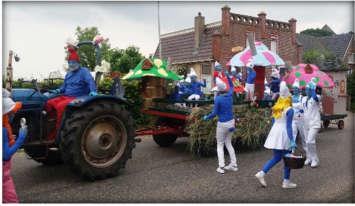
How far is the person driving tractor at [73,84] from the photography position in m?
5.74

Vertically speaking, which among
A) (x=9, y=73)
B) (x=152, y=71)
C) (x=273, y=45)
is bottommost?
(x=9, y=73)

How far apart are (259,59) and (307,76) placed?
1094mm

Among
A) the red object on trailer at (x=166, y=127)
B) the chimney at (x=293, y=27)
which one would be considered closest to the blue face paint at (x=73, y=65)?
the red object on trailer at (x=166, y=127)

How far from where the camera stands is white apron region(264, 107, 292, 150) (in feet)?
18.0

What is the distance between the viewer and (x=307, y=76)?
8008 millimetres

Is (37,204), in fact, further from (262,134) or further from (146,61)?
(262,134)

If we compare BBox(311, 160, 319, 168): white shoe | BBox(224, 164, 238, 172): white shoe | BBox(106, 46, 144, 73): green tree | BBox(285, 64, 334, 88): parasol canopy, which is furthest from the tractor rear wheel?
BBox(106, 46, 144, 73): green tree

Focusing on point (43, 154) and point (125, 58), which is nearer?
point (43, 154)

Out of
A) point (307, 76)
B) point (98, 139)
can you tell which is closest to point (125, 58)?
point (307, 76)

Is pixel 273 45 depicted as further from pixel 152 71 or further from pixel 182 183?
pixel 182 183

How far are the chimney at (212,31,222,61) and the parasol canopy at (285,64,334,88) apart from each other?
15183mm

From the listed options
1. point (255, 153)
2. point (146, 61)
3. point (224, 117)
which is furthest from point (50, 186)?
point (255, 153)

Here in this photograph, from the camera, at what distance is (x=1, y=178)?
365 cm

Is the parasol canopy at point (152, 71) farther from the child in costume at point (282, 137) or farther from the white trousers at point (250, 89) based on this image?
the child in costume at point (282, 137)
